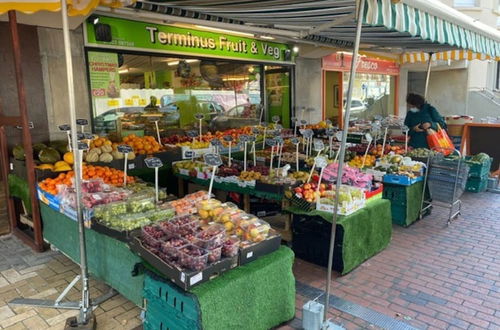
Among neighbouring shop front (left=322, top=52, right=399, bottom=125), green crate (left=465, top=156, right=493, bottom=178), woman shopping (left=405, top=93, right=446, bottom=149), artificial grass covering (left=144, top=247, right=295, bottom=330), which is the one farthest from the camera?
neighbouring shop front (left=322, top=52, right=399, bottom=125)

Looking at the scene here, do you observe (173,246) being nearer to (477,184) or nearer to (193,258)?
(193,258)

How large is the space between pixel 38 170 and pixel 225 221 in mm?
2910

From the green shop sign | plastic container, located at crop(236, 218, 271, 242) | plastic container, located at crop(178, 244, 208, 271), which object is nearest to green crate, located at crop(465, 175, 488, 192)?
the green shop sign

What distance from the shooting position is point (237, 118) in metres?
9.79

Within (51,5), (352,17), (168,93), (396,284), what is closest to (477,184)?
(396,284)

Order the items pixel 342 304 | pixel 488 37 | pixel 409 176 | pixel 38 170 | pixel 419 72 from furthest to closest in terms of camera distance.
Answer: pixel 419 72, pixel 488 37, pixel 409 176, pixel 38 170, pixel 342 304

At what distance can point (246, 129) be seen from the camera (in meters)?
8.73

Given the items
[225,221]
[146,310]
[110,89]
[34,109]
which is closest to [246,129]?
[110,89]

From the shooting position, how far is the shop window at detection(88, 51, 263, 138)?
6758mm

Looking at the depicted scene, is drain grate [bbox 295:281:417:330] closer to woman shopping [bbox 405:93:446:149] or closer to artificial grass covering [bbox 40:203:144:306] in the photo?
artificial grass covering [bbox 40:203:144:306]

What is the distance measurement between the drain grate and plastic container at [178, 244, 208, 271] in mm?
1639

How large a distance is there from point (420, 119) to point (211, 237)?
6.24 metres

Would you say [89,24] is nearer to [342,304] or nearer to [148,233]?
[148,233]

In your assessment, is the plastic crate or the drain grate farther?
the plastic crate
